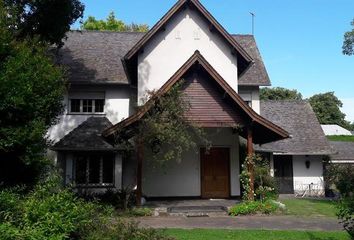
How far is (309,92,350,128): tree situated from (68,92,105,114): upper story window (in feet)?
219

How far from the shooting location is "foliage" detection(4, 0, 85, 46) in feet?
56.9

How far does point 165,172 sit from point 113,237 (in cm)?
1271

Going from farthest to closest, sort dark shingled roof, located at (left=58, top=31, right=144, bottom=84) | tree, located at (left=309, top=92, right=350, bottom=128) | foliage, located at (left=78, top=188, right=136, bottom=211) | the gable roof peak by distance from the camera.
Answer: tree, located at (left=309, top=92, right=350, bottom=128), dark shingled roof, located at (left=58, top=31, right=144, bottom=84), the gable roof peak, foliage, located at (left=78, top=188, right=136, bottom=211)

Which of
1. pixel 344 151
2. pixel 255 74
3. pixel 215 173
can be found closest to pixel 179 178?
pixel 215 173

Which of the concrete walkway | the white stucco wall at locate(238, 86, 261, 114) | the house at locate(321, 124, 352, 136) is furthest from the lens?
the house at locate(321, 124, 352, 136)

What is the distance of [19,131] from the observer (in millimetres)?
→ 12242

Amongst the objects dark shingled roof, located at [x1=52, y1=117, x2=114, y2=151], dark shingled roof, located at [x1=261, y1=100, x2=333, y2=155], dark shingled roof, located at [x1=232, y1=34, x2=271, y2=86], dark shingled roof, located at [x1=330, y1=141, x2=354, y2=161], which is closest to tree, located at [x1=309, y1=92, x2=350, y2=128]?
dark shingled roof, located at [x1=330, y1=141, x2=354, y2=161]

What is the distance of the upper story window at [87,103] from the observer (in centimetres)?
2358

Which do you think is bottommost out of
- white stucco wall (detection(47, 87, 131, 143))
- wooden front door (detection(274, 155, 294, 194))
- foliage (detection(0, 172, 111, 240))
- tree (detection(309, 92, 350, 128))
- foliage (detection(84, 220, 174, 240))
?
foliage (detection(84, 220, 174, 240))

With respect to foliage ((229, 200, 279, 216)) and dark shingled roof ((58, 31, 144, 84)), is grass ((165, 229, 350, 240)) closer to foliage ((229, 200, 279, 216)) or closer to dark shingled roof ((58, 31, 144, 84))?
foliage ((229, 200, 279, 216))

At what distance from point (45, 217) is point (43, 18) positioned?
1157 centimetres

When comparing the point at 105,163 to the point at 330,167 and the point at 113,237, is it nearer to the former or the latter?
the point at 113,237

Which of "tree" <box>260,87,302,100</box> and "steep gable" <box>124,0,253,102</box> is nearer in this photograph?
"steep gable" <box>124,0,253,102</box>

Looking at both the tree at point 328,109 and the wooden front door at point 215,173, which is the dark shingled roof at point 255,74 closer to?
the wooden front door at point 215,173
